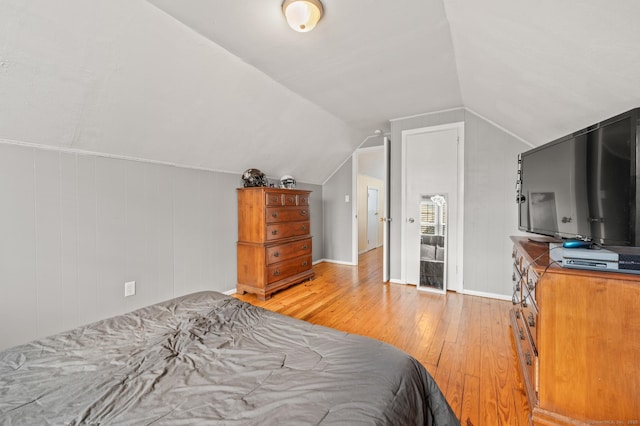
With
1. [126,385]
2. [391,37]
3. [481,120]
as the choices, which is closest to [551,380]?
[126,385]

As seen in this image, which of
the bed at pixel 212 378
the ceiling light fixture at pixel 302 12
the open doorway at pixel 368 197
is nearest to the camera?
the bed at pixel 212 378

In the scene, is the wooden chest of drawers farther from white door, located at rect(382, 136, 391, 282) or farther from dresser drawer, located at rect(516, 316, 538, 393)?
dresser drawer, located at rect(516, 316, 538, 393)

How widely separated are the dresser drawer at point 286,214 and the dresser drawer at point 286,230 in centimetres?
7

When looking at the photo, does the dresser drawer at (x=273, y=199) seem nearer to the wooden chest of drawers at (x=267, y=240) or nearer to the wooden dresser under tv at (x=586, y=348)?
the wooden chest of drawers at (x=267, y=240)

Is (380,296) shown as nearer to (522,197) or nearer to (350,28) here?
(522,197)

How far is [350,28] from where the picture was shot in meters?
1.88

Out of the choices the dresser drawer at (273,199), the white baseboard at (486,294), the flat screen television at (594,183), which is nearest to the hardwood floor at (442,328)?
the white baseboard at (486,294)

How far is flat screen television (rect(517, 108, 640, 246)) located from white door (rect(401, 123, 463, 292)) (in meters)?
1.58

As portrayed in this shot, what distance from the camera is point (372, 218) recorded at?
6879 millimetres

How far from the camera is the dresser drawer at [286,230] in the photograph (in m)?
3.35

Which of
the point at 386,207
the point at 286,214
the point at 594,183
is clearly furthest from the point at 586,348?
the point at 286,214

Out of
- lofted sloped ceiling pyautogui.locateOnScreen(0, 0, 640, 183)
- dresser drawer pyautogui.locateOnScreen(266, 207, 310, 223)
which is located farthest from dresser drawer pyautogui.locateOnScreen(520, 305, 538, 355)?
dresser drawer pyautogui.locateOnScreen(266, 207, 310, 223)

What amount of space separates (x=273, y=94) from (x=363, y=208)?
3.80m

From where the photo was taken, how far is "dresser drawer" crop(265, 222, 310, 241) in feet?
11.0
